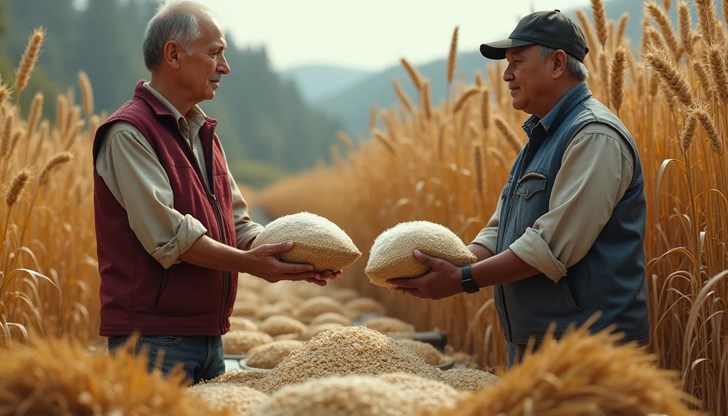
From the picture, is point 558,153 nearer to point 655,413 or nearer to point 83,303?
point 655,413

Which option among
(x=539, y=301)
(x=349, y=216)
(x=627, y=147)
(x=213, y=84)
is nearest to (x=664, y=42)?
(x=627, y=147)

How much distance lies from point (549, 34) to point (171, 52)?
47.6 inches

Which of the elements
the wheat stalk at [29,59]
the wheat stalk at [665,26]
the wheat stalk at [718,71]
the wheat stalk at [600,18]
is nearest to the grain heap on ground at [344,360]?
the wheat stalk at [718,71]

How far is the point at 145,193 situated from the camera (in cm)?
251

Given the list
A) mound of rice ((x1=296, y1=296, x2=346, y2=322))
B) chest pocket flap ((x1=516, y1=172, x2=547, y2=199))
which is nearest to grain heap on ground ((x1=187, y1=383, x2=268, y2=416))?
chest pocket flap ((x1=516, y1=172, x2=547, y2=199))

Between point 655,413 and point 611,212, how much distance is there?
0.86 metres

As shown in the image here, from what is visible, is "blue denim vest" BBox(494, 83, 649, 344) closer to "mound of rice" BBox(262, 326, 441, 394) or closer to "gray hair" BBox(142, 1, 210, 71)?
"mound of rice" BBox(262, 326, 441, 394)

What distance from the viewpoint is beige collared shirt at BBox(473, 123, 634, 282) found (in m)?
2.37

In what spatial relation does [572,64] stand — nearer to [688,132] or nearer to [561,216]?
[688,132]

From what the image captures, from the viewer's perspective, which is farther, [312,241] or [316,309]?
[316,309]

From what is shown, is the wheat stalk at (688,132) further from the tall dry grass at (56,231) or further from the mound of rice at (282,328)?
the mound of rice at (282,328)

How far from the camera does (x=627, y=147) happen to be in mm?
2441

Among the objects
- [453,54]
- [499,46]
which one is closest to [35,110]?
[453,54]

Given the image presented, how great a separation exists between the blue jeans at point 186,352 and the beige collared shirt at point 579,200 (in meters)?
1.05
